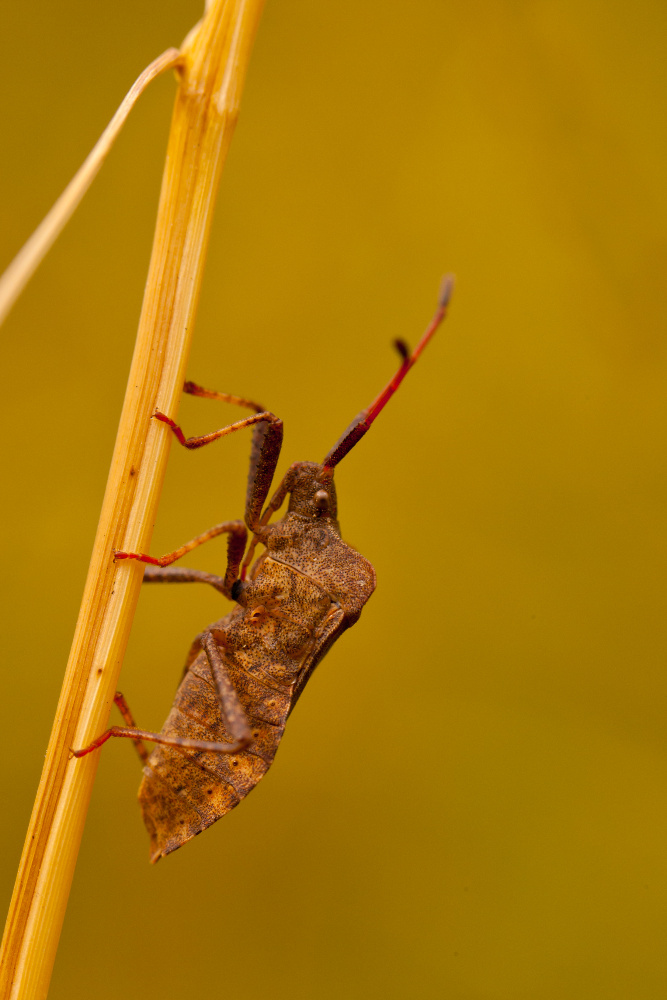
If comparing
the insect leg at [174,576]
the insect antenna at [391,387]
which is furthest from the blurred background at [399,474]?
the insect antenna at [391,387]

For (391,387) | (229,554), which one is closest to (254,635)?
(229,554)

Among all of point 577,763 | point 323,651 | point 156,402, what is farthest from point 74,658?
point 577,763

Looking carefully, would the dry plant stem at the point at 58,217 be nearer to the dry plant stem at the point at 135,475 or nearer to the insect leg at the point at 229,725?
the dry plant stem at the point at 135,475

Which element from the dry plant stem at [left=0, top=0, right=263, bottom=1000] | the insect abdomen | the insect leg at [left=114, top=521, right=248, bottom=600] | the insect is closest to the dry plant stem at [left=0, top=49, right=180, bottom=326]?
the dry plant stem at [left=0, top=0, right=263, bottom=1000]

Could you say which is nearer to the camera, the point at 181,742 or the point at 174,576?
the point at 181,742

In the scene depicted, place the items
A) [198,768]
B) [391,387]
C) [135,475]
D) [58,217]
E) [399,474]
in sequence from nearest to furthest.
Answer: [58,217], [135,475], [391,387], [198,768], [399,474]

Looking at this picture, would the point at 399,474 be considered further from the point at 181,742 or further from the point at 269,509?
the point at 181,742

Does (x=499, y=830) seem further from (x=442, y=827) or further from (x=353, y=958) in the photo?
(x=353, y=958)

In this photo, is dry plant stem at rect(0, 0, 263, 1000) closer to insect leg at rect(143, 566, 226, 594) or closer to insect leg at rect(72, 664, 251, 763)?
insect leg at rect(72, 664, 251, 763)
